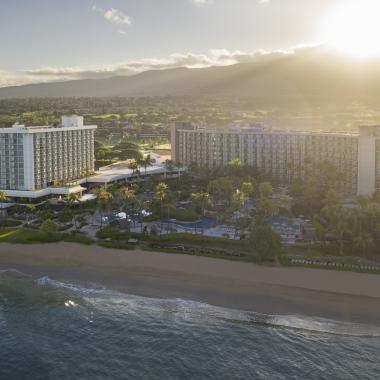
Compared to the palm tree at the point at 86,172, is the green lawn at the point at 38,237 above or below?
below

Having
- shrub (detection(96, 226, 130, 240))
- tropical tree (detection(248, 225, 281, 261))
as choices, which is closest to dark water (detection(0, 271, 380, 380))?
tropical tree (detection(248, 225, 281, 261))

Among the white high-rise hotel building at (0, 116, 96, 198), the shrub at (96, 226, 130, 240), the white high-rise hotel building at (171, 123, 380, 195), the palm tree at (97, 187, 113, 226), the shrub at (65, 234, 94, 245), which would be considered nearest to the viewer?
the shrub at (65, 234, 94, 245)

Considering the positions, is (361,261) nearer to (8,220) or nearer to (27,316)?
(27,316)

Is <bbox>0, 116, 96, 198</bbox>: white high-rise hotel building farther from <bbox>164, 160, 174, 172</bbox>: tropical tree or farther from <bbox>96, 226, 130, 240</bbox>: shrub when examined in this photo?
<bbox>96, 226, 130, 240</bbox>: shrub

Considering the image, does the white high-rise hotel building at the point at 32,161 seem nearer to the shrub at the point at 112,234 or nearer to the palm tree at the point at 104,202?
the palm tree at the point at 104,202

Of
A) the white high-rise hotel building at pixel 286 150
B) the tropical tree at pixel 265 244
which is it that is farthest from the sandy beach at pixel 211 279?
the white high-rise hotel building at pixel 286 150

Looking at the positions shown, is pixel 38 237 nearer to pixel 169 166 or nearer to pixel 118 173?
pixel 118 173
